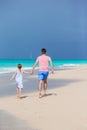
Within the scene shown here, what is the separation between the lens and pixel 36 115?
25.0ft

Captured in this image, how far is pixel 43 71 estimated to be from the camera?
10.8m

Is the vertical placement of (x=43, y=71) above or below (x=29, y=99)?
above

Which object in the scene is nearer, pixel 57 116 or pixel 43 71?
Answer: pixel 57 116

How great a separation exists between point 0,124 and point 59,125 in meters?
1.08

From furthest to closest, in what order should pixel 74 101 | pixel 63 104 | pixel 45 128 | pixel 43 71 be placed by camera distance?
pixel 43 71, pixel 74 101, pixel 63 104, pixel 45 128

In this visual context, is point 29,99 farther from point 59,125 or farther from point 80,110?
point 59,125

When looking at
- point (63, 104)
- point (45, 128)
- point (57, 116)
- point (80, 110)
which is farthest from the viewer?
point (63, 104)

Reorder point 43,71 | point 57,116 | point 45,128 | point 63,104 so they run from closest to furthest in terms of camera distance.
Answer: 1. point 45,128
2. point 57,116
3. point 63,104
4. point 43,71

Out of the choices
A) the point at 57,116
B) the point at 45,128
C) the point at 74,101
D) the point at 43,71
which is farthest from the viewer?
the point at 43,71

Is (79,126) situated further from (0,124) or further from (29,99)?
(29,99)

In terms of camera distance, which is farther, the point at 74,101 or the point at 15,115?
the point at 74,101

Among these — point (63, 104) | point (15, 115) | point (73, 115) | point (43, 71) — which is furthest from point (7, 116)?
point (43, 71)

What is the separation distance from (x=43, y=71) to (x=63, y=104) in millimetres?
1837

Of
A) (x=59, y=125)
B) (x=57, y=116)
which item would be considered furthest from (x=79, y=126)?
(x=57, y=116)
